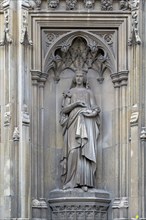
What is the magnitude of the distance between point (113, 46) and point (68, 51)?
3.36ft

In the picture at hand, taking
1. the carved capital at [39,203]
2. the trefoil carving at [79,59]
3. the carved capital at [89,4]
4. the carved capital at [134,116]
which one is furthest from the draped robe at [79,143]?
the carved capital at [89,4]

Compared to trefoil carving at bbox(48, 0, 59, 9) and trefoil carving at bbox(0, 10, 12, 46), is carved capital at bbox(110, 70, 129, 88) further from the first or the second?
trefoil carving at bbox(0, 10, 12, 46)

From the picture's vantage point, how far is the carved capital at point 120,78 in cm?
2206

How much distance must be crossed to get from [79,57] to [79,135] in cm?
189

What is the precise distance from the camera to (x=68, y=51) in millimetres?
22625

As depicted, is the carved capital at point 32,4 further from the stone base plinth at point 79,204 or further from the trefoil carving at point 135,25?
the stone base plinth at point 79,204

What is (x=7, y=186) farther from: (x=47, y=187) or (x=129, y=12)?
(x=129, y=12)

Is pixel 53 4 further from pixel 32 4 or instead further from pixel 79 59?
pixel 79 59

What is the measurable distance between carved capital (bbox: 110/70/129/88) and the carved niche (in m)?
0.22

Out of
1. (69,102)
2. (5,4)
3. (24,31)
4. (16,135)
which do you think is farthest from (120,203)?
(5,4)

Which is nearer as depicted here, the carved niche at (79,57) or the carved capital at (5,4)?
the carved capital at (5,4)

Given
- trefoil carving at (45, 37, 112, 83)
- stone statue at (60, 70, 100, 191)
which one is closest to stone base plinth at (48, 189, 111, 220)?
stone statue at (60, 70, 100, 191)

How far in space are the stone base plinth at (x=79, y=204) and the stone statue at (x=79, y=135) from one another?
16 cm

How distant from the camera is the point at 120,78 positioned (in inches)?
872
